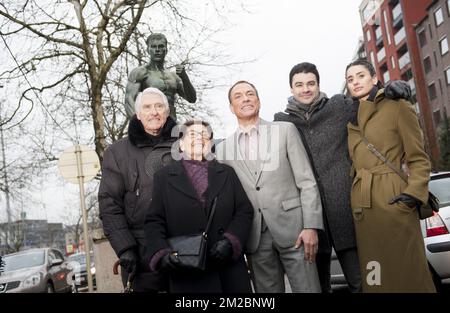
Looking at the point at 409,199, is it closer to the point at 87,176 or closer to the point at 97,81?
the point at 87,176

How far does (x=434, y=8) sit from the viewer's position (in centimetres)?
4928

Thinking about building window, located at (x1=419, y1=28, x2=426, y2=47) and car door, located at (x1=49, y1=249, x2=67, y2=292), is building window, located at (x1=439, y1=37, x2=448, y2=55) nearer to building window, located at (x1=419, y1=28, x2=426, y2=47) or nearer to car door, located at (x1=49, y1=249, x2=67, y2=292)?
building window, located at (x1=419, y1=28, x2=426, y2=47)

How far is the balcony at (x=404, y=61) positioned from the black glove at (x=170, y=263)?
56.7 metres

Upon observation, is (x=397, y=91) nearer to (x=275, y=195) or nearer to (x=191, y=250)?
(x=275, y=195)

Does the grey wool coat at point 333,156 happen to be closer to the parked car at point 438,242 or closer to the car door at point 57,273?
the parked car at point 438,242

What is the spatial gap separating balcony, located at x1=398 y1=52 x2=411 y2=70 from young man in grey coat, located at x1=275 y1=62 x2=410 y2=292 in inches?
2180

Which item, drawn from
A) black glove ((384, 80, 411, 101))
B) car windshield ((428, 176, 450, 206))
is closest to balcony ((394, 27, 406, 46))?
car windshield ((428, 176, 450, 206))

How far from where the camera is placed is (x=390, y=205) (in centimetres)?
390

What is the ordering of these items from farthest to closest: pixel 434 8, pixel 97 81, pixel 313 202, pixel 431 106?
pixel 431 106 < pixel 434 8 < pixel 97 81 < pixel 313 202

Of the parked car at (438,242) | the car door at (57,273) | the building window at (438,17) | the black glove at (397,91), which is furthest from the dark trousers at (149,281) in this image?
the building window at (438,17)

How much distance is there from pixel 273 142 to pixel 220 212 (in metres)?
0.73

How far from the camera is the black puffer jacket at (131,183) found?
396cm

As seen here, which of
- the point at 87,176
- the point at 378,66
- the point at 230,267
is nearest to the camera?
the point at 230,267

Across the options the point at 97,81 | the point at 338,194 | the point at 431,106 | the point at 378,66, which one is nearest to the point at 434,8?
the point at 431,106
